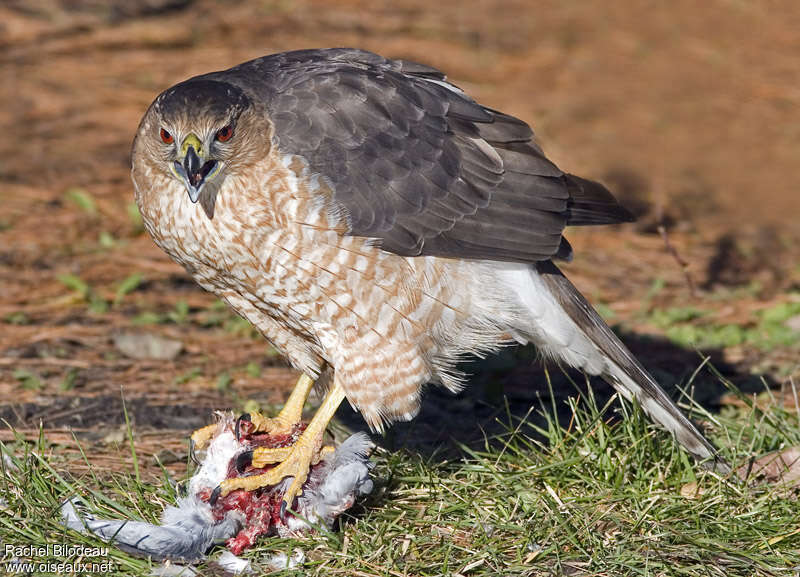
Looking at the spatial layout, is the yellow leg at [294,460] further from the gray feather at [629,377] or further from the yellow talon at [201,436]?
the gray feather at [629,377]

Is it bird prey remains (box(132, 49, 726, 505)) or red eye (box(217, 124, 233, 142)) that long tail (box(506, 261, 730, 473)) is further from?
red eye (box(217, 124, 233, 142))

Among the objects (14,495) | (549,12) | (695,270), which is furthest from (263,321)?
(549,12)

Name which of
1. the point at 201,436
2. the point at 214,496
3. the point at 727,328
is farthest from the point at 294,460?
the point at 727,328

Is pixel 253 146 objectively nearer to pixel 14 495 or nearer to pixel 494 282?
pixel 494 282

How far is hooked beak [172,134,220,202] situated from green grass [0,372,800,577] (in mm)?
1168

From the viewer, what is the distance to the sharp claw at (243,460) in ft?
14.1

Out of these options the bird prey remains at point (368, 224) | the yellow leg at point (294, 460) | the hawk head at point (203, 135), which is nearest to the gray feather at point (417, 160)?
the bird prey remains at point (368, 224)

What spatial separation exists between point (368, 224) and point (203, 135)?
75 centimetres

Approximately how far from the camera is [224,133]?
4.17m

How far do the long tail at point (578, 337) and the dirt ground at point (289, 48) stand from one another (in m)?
0.82

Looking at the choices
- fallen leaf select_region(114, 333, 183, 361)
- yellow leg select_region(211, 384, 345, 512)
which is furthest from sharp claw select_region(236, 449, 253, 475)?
fallen leaf select_region(114, 333, 183, 361)

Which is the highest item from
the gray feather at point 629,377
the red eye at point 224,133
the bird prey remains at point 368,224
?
the red eye at point 224,133

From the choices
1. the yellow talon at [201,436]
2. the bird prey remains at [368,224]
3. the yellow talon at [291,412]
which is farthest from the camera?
the yellow talon at [291,412]

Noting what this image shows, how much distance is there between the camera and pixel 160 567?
3.72m
